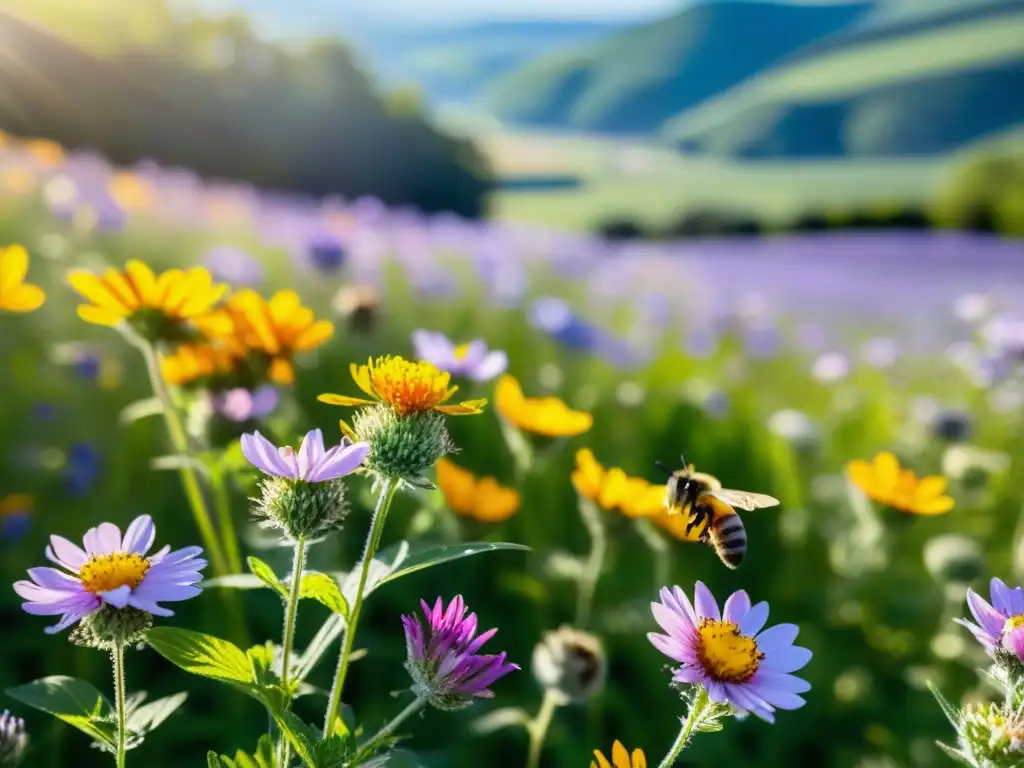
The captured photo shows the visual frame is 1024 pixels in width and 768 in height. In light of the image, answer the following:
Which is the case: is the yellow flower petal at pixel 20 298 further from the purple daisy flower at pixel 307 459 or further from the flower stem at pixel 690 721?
the flower stem at pixel 690 721

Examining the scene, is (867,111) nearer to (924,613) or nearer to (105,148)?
(924,613)

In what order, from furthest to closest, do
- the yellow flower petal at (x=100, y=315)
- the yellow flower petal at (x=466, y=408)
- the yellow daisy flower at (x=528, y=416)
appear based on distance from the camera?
the yellow daisy flower at (x=528, y=416) → the yellow flower petal at (x=100, y=315) → the yellow flower petal at (x=466, y=408)

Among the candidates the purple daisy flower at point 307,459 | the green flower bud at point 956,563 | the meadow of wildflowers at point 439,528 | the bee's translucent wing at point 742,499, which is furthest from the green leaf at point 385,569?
the green flower bud at point 956,563

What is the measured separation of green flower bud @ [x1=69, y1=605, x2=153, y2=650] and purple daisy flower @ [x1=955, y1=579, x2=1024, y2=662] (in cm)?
77

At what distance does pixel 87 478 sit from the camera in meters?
2.78

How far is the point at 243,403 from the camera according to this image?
167 cm

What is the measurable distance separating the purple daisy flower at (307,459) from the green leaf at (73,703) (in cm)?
29

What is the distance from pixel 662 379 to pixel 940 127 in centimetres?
602

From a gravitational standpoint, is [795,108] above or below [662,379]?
above

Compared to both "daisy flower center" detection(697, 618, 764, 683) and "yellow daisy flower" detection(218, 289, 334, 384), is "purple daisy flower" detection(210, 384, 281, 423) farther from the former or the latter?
"daisy flower center" detection(697, 618, 764, 683)

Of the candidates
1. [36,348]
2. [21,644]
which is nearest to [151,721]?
[21,644]

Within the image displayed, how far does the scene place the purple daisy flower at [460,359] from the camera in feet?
5.21

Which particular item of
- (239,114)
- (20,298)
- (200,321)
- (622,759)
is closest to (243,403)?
(200,321)

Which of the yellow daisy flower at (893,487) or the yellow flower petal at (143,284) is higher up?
the yellow flower petal at (143,284)
